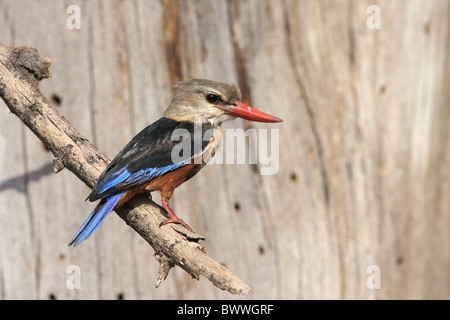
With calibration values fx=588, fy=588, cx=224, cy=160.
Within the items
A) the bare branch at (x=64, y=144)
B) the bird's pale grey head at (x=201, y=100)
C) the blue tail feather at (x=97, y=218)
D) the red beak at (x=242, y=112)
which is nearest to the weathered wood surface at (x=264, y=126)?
the bird's pale grey head at (x=201, y=100)

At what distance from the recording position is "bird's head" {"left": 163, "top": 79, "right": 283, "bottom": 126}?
3350 mm

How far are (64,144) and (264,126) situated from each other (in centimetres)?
164

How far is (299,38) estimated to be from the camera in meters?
4.06

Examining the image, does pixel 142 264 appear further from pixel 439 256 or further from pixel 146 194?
pixel 439 256

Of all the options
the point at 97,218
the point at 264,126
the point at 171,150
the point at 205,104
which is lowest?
the point at 97,218

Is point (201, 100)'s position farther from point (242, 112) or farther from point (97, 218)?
point (97, 218)

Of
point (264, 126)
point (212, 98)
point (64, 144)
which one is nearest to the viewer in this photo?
point (64, 144)

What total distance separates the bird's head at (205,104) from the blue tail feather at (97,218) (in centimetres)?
71

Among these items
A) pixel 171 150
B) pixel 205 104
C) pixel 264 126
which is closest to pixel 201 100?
pixel 205 104

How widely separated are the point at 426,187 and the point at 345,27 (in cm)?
145

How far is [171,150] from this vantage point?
3057 mm

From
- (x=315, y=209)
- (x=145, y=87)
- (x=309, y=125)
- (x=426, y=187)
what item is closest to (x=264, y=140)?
(x=309, y=125)

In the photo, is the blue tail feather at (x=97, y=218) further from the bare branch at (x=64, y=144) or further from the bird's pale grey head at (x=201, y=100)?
the bird's pale grey head at (x=201, y=100)

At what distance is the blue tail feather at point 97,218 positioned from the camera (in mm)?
2801
